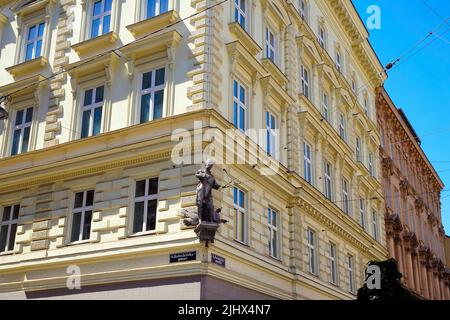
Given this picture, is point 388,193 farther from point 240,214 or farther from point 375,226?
point 240,214

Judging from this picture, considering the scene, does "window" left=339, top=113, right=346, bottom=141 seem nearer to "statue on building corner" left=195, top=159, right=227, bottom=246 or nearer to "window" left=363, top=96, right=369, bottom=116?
"window" left=363, top=96, right=369, bottom=116

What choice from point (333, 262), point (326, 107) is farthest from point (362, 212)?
point (326, 107)

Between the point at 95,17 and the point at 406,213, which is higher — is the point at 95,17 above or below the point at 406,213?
above

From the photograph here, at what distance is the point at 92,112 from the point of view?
20438 mm

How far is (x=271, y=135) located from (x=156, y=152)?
5.67 meters

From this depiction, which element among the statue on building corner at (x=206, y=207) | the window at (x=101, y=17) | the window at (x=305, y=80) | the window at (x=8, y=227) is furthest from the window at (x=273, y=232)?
the window at (x=8, y=227)

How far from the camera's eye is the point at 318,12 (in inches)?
1169

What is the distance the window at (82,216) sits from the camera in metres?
19.0

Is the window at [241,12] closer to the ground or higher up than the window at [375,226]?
higher up

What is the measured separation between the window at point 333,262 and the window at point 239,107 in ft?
27.1

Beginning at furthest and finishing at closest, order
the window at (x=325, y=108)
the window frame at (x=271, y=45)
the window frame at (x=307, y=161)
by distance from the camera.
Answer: the window at (x=325, y=108) → the window frame at (x=307, y=161) → the window frame at (x=271, y=45)

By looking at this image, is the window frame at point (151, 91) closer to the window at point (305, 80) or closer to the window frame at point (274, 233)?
the window frame at point (274, 233)
